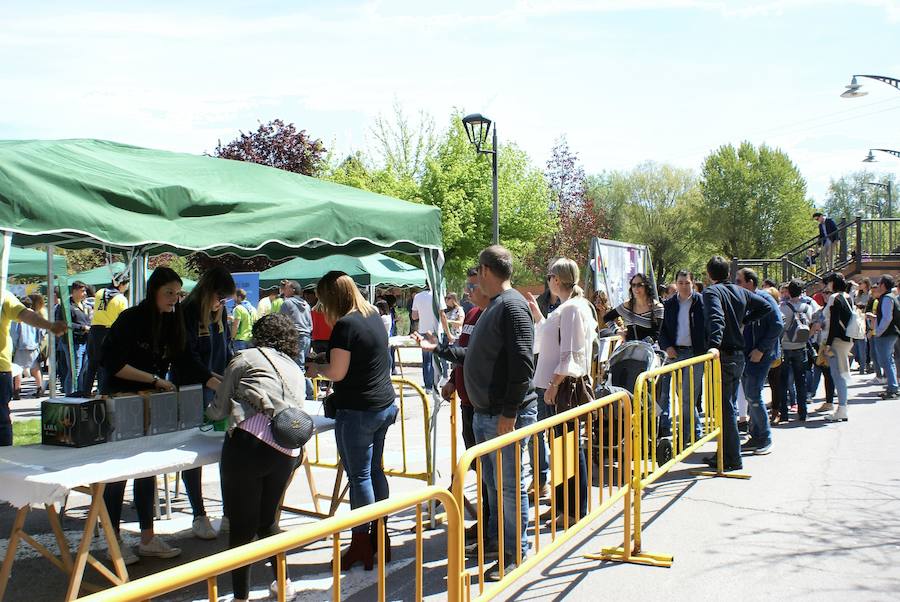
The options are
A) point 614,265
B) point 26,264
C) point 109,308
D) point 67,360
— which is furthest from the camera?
point 26,264

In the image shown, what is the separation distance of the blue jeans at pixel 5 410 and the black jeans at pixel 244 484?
3227 millimetres

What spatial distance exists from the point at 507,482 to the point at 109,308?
800 centimetres

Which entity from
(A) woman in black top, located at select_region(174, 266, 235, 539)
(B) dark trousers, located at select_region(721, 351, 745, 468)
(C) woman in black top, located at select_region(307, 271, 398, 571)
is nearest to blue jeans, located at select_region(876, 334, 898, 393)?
(B) dark trousers, located at select_region(721, 351, 745, 468)

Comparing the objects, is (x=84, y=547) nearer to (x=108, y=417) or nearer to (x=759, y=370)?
(x=108, y=417)

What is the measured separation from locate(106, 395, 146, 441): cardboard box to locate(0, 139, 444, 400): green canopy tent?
0.94m

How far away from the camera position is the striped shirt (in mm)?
4109

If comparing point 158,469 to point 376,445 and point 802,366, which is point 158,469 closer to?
point 376,445

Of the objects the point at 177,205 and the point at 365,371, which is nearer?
the point at 365,371

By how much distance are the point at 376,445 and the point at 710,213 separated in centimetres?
5558

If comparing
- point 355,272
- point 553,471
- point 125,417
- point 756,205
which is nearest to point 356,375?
point 553,471

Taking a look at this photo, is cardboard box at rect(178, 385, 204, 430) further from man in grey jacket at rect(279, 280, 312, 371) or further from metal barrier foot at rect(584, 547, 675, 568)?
man in grey jacket at rect(279, 280, 312, 371)

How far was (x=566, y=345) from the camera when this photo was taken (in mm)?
5602

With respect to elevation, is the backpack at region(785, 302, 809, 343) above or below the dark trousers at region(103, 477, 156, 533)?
above

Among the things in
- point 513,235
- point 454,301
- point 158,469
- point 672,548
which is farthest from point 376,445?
point 513,235
